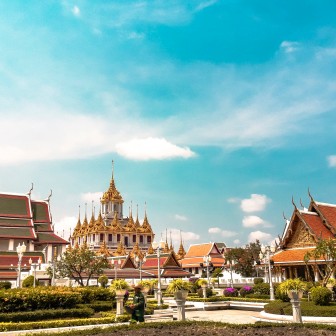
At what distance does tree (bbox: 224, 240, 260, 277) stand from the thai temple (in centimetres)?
3118

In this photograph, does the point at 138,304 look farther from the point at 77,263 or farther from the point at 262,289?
the point at 77,263

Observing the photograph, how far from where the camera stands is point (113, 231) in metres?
84.4

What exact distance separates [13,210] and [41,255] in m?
9.43

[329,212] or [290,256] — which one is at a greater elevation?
[329,212]

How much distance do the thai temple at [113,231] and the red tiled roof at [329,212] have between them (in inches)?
1904

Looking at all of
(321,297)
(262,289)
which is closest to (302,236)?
(262,289)

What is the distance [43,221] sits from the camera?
52438 millimetres

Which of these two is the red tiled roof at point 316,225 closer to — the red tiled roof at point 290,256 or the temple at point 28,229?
the red tiled roof at point 290,256

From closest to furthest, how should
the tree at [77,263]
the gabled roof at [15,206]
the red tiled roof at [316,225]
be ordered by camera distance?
1. the red tiled roof at [316,225]
2. the tree at [77,263]
3. the gabled roof at [15,206]

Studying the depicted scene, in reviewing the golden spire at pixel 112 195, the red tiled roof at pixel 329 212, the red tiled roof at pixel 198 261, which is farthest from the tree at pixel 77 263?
the golden spire at pixel 112 195

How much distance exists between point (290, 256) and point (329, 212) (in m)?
6.03

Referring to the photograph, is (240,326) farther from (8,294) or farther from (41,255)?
(41,255)

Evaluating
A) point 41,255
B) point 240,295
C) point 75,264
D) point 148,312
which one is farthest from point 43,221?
point 148,312

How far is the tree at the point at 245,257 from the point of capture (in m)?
46.9
